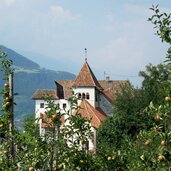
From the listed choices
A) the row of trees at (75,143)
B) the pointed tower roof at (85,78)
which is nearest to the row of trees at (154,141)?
the row of trees at (75,143)

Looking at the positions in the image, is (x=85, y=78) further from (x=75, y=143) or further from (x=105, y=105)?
(x=75, y=143)

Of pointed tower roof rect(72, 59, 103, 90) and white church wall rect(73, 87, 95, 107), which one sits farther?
white church wall rect(73, 87, 95, 107)

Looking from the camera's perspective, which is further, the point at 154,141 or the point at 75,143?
the point at 75,143

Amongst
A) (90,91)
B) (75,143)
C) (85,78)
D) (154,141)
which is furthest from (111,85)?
(154,141)

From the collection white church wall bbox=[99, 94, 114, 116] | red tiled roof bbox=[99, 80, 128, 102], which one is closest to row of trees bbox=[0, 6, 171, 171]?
white church wall bbox=[99, 94, 114, 116]

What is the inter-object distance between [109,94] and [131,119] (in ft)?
106

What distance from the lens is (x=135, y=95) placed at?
50.7 m

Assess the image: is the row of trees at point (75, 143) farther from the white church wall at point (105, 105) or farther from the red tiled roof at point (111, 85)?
the red tiled roof at point (111, 85)

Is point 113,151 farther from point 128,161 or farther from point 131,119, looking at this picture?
point 131,119

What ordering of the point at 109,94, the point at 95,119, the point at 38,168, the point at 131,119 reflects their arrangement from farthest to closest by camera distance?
the point at 109,94
the point at 95,119
the point at 131,119
the point at 38,168

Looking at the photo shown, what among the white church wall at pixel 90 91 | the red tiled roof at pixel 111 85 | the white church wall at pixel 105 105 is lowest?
the white church wall at pixel 105 105

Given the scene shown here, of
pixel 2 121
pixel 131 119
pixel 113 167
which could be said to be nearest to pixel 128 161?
pixel 113 167

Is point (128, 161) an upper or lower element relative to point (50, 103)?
lower

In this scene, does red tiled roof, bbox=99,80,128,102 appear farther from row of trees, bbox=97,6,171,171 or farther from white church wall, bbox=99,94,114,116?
row of trees, bbox=97,6,171,171
